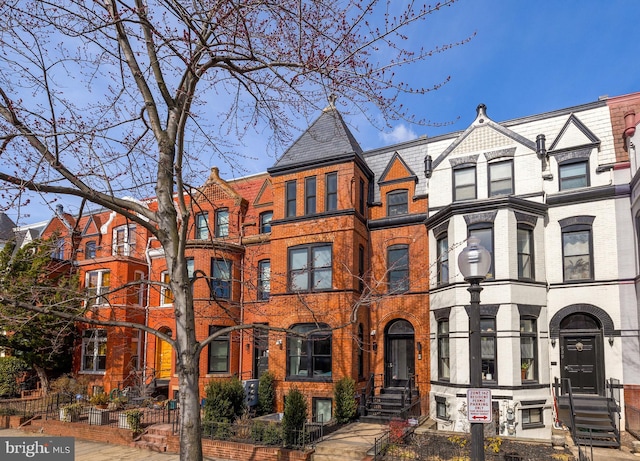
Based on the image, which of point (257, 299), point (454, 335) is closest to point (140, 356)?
point (257, 299)

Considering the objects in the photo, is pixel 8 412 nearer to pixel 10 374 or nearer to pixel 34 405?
pixel 34 405

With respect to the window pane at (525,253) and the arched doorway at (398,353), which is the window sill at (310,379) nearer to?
the arched doorway at (398,353)

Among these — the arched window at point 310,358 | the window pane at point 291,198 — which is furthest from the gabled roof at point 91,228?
the arched window at point 310,358

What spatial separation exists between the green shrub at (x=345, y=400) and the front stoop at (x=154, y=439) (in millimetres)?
5502

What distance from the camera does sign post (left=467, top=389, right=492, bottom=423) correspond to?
6133 millimetres

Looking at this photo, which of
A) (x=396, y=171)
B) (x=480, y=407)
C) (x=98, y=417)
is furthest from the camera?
(x=396, y=171)

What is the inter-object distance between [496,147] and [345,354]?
942 cm

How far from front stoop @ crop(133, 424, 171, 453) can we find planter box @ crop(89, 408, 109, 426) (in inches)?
81.2

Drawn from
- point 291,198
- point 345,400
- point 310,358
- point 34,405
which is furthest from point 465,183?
point 34,405

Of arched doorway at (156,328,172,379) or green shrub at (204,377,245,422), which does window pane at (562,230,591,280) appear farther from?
arched doorway at (156,328,172,379)

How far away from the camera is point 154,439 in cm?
1541

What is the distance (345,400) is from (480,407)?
10.9 meters

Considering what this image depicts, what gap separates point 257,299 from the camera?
2161 cm

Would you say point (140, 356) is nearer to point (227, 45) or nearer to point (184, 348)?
point (184, 348)
